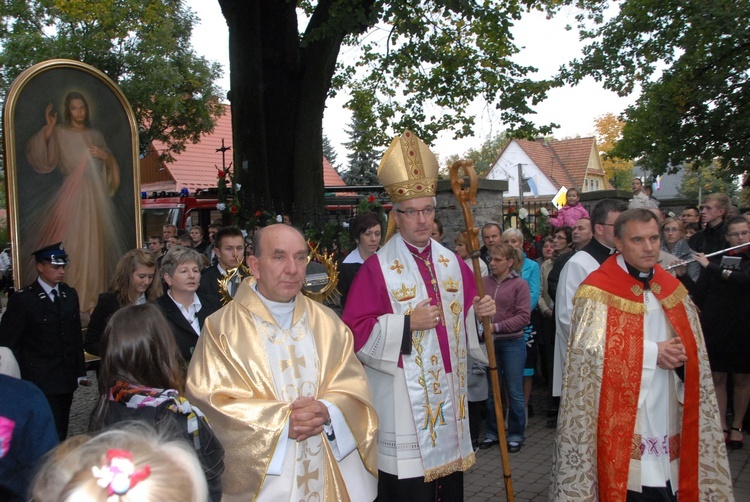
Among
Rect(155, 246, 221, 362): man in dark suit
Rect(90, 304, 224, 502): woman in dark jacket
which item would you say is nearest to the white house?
Rect(155, 246, 221, 362): man in dark suit

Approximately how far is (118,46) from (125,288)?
17392 millimetres

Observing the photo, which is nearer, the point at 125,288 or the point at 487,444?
the point at 125,288

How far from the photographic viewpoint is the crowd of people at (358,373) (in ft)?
8.07

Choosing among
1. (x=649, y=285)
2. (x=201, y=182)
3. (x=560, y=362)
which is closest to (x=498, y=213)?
(x=560, y=362)

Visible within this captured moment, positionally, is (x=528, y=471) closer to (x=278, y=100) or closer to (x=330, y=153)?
(x=278, y=100)

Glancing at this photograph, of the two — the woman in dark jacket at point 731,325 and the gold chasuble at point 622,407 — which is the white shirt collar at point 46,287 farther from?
the woman in dark jacket at point 731,325

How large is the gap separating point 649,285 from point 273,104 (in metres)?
7.69

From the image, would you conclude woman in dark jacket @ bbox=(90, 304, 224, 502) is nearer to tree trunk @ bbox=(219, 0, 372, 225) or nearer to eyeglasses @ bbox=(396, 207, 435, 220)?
eyeglasses @ bbox=(396, 207, 435, 220)

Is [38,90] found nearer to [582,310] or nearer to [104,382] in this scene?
[104,382]

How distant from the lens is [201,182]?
30.5 metres

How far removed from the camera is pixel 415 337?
393cm

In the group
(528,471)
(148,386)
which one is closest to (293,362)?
(148,386)

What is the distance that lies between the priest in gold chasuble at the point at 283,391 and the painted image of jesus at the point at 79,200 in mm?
3665

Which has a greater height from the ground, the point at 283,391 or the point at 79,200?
the point at 79,200
